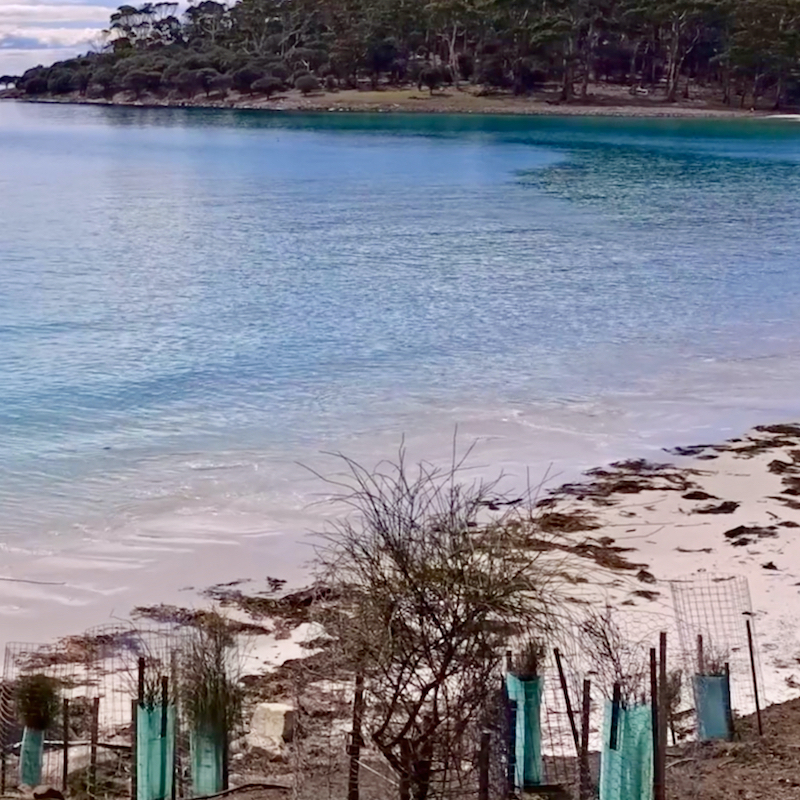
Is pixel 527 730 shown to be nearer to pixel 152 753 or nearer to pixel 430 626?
pixel 430 626

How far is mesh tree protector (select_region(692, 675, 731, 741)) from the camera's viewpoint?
7.74 m

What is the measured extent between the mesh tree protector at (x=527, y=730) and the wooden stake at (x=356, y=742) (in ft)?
3.04

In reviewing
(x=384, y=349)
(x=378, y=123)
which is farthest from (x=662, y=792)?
(x=378, y=123)

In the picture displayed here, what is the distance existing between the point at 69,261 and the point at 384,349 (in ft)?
44.3

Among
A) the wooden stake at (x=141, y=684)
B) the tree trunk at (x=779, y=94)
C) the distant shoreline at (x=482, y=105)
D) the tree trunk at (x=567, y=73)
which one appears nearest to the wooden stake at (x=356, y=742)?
the wooden stake at (x=141, y=684)

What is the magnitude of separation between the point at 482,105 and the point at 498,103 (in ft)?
5.00

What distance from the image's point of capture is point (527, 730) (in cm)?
716

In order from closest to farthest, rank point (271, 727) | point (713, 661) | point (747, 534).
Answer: point (271, 727), point (713, 661), point (747, 534)

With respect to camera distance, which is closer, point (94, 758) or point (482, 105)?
point (94, 758)

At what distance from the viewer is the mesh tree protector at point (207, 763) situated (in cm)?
716

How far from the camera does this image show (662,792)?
6.32 metres

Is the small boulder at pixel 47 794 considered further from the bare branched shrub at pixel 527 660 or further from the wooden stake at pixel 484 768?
the bare branched shrub at pixel 527 660

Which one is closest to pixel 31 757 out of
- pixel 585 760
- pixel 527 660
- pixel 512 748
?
pixel 512 748

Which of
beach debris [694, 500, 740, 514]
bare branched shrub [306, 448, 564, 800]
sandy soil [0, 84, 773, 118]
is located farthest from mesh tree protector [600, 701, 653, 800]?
sandy soil [0, 84, 773, 118]
